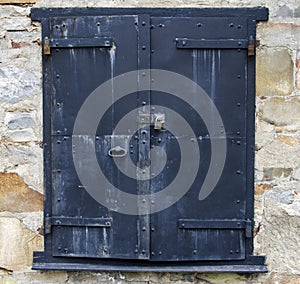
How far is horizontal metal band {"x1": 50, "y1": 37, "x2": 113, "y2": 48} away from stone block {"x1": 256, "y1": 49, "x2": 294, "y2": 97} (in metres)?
0.82

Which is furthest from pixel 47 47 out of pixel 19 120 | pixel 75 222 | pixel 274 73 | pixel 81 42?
pixel 274 73

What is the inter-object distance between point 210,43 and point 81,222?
1.19m

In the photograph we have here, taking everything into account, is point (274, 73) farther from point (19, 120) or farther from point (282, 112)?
point (19, 120)

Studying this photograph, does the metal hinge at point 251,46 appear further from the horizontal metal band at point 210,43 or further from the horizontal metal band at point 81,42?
the horizontal metal band at point 81,42

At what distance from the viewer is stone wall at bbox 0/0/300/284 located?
2693 mm

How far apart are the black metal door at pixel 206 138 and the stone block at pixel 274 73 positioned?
0.30 feet

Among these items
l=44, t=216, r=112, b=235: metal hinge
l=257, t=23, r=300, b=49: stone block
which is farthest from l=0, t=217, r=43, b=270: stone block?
l=257, t=23, r=300, b=49: stone block

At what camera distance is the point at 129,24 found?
2.65m

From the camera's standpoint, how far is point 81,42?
2660 mm

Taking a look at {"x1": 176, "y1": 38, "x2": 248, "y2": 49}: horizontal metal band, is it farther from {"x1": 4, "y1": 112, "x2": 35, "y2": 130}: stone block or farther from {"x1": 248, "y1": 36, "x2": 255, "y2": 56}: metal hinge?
{"x1": 4, "y1": 112, "x2": 35, "y2": 130}: stone block

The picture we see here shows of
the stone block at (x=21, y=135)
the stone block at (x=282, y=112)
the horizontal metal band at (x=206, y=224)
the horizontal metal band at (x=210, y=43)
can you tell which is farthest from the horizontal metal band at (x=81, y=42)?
Result: the horizontal metal band at (x=206, y=224)

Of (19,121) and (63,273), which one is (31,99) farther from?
(63,273)

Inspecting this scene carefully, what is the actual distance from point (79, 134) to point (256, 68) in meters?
1.02

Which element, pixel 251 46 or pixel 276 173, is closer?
pixel 251 46
